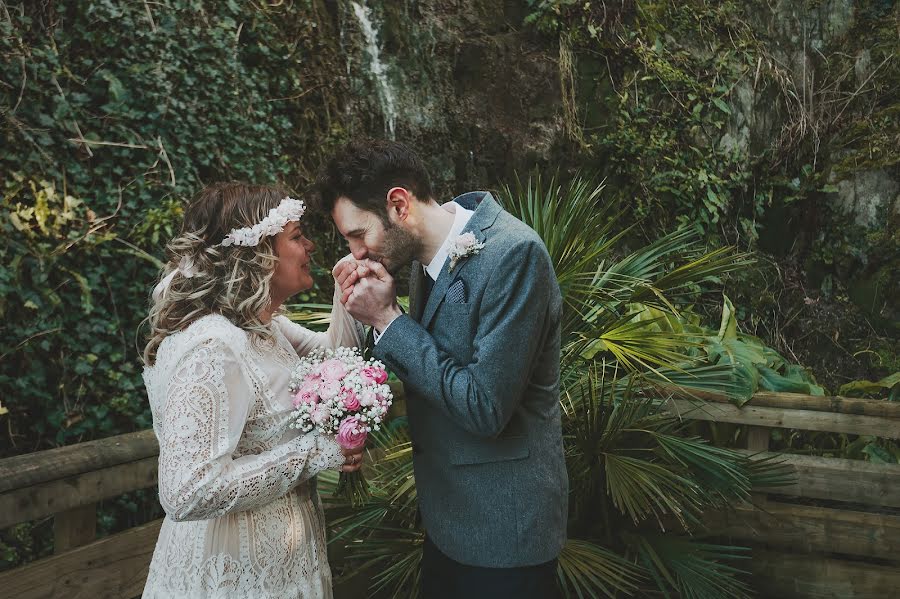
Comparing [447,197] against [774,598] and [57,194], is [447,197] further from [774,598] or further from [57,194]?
[774,598]

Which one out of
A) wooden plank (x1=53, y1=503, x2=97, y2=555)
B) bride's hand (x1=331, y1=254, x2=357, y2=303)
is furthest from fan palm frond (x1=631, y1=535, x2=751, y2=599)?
wooden plank (x1=53, y1=503, x2=97, y2=555)

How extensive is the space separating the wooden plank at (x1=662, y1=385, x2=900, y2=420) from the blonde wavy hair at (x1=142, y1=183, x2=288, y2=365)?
89.3 inches

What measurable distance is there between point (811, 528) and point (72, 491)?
3.56 metres

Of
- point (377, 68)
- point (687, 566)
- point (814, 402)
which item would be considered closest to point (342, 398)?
point (687, 566)

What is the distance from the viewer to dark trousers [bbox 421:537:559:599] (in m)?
1.96

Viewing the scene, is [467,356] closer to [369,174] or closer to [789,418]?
[369,174]

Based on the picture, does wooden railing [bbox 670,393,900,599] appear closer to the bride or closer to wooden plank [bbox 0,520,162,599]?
the bride

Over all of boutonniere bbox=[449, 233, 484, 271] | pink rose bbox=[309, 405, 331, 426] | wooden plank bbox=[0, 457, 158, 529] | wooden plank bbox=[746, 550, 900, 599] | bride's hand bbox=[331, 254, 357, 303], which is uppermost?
boutonniere bbox=[449, 233, 484, 271]

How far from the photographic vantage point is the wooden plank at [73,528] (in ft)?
8.18

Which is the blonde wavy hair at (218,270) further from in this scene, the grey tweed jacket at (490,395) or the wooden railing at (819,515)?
the wooden railing at (819,515)

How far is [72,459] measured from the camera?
8.04ft

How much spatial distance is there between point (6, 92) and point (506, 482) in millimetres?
3956

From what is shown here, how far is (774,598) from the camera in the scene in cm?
393

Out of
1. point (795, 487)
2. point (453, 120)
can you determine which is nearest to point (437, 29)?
point (453, 120)
